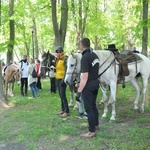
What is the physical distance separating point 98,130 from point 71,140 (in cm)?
96

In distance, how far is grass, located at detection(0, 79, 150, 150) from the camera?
6.06 metres

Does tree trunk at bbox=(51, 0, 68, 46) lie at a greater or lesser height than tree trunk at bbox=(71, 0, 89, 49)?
lesser

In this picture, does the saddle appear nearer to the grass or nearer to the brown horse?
the grass

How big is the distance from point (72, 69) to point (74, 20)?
19097 mm

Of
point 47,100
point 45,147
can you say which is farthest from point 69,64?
point 47,100

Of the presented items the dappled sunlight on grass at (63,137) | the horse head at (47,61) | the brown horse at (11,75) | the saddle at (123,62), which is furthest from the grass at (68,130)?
the brown horse at (11,75)

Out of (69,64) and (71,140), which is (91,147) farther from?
(69,64)

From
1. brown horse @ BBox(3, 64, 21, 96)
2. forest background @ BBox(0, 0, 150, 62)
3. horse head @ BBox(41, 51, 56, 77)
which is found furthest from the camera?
brown horse @ BBox(3, 64, 21, 96)

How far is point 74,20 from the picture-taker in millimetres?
25828

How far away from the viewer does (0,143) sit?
665cm

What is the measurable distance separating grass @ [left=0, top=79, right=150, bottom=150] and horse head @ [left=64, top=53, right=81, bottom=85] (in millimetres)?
1334

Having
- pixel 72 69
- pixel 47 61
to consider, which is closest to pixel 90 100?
pixel 72 69

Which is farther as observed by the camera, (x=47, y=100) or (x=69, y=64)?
(x=47, y=100)

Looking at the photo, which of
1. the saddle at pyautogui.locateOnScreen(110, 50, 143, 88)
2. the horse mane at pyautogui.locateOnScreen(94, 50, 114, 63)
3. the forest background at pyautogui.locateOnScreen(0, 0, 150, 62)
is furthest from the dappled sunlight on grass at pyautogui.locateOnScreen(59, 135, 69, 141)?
the forest background at pyautogui.locateOnScreen(0, 0, 150, 62)
